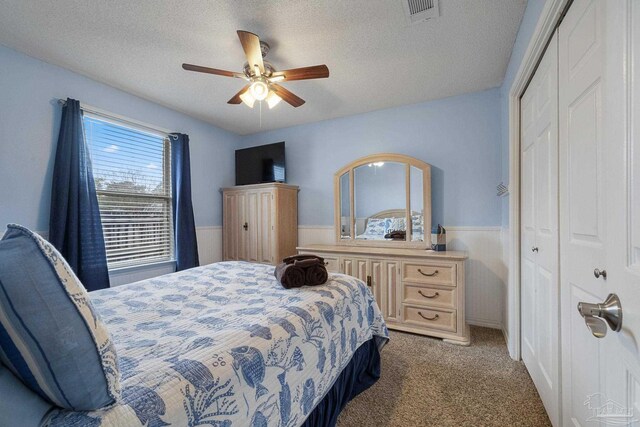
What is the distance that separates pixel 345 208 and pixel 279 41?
1.99 metres

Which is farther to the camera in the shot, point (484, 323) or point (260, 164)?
point (260, 164)

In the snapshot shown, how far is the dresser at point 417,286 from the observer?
2.46 metres

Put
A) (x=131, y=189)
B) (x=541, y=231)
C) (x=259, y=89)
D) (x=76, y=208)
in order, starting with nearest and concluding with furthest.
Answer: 1. (x=541, y=231)
2. (x=259, y=89)
3. (x=76, y=208)
4. (x=131, y=189)

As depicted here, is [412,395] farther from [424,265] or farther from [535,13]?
[535,13]

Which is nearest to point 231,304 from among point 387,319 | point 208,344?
point 208,344

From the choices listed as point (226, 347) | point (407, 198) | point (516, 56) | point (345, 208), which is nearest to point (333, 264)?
point (345, 208)

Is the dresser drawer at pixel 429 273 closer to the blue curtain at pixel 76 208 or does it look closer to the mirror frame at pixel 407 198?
the mirror frame at pixel 407 198

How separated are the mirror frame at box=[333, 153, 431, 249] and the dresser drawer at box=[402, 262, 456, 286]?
419 millimetres

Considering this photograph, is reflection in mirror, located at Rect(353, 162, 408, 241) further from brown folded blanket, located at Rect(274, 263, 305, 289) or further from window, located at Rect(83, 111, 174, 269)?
window, located at Rect(83, 111, 174, 269)

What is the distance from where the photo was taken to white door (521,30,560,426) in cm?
135

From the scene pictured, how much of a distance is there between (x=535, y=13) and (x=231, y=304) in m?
2.32

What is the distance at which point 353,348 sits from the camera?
61.4 inches

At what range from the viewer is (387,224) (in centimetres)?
315

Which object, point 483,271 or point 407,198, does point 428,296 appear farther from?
point 407,198
